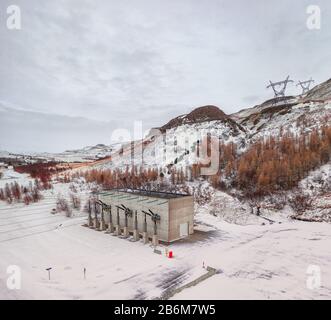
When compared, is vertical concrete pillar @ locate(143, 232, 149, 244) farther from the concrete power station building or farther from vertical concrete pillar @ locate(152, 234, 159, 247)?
vertical concrete pillar @ locate(152, 234, 159, 247)

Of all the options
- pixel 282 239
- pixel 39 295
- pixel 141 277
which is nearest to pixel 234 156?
pixel 282 239

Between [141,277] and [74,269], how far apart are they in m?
4.19

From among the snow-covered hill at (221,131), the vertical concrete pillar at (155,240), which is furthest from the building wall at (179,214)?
the snow-covered hill at (221,131)

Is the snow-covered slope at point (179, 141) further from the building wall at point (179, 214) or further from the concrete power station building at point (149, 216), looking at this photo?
the building wall at point (179, 214)

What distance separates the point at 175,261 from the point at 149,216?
551 centimetres

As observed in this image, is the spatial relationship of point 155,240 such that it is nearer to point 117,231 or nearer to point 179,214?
point 179,214

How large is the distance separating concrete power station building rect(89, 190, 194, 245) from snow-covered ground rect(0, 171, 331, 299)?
980 mm

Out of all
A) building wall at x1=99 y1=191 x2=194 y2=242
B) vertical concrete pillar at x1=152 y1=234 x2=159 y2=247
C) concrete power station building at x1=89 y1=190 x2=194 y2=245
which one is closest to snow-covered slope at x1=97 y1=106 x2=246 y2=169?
concrete power station building at x1=89 y1=190 x2=194 y2=245

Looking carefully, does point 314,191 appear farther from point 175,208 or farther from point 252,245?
point 175,208

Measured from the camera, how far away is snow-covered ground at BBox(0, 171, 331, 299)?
1299 centimetres

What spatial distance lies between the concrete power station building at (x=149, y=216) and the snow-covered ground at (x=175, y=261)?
980 mm

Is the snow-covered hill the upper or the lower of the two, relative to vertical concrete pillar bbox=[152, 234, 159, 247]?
upper

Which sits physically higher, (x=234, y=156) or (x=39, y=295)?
(x=234, y=156)

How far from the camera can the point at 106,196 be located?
1010 inches
